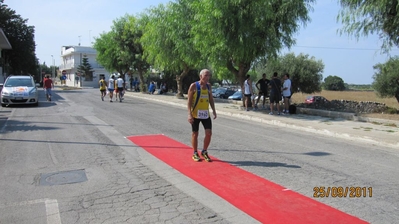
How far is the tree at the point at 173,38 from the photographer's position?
2017 cm

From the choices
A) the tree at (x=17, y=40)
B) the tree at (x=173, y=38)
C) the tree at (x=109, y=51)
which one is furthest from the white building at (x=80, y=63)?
the tree at (x=173, y=38)

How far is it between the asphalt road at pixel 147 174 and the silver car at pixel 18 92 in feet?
23.2

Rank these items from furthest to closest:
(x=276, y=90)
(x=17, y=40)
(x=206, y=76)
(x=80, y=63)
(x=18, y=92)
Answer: (x=80, y=63), (x=17, y=40), (x=18, y=92), (x=276, y=90), (x=206, y=76)

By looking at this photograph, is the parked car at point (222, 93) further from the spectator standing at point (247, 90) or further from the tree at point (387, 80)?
the spectator standing at point (247, 90)

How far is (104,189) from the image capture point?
17.0 ft

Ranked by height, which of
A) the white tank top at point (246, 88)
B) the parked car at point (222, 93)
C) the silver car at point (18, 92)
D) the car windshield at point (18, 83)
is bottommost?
the parked car at point (222, 93)

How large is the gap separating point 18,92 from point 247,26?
1175 centimetres

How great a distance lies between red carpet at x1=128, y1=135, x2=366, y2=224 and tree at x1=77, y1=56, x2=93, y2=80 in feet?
210

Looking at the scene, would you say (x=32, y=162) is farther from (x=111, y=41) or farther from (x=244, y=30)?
(x=111, y=41)

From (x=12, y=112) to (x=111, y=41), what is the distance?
80.6 ft

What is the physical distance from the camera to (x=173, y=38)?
21.0 metres
